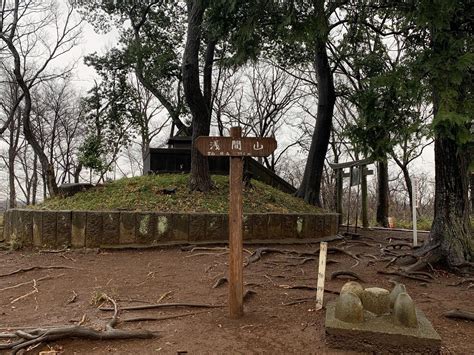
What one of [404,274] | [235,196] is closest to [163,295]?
[235,196]

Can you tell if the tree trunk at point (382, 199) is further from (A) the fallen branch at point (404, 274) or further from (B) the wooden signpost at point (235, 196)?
(B) the wooden signpost at point (235, 196)

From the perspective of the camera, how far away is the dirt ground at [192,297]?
9.91ft

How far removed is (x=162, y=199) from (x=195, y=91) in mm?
2542

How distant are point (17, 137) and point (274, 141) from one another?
21.0m

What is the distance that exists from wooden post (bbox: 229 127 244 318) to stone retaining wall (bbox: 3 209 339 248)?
150 inches

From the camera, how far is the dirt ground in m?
3.02

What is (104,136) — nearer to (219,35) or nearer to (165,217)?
(165,217)

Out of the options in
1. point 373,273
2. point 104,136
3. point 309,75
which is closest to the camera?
point 373,273

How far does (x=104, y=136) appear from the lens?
645 inches

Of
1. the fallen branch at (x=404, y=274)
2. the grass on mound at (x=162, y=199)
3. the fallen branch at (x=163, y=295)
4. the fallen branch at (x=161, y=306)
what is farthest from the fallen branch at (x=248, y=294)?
the grass on mound at (x=162, y=199)

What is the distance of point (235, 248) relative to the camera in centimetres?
360

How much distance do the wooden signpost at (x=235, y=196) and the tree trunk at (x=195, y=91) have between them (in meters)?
5.08

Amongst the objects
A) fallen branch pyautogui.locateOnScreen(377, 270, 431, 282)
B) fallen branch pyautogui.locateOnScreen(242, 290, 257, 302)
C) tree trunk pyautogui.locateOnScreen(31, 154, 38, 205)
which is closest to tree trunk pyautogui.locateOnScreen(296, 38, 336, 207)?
fallen branch pyautogui.locateOnScreen(377, 270, 431, 282)

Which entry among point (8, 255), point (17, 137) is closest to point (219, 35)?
point (8, 255)
